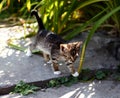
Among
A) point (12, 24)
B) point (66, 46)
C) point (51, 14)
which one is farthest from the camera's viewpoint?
point (12, 24)

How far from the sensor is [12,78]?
2.84 metres

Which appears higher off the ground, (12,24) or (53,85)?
(12,24)

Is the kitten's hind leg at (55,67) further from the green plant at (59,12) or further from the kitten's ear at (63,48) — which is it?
the green plant at (59,12)

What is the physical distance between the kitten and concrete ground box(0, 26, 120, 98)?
0.09 meters

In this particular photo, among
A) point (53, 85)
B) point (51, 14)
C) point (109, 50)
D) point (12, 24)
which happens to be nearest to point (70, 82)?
point (53, 85)

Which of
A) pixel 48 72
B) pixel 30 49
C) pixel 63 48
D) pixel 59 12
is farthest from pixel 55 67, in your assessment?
pixel 59 12

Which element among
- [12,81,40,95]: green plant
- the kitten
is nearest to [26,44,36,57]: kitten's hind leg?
the kitten

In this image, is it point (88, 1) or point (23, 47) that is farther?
point (23, 47)

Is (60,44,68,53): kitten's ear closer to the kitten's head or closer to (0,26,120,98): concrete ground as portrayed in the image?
the kitten's head

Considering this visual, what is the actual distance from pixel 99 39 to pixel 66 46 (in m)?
0.79

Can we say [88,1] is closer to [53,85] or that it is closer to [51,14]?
[51,14]

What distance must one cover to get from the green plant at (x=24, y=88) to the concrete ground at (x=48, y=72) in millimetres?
43

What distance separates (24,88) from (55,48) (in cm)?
44

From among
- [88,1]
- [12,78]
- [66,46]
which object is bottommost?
[12,78]
